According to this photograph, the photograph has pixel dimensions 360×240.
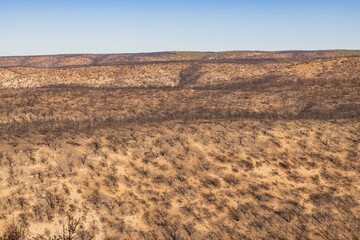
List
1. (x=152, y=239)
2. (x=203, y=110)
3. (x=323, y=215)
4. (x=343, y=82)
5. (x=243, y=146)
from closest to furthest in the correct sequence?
(x=152, y=239), (x=323, y=215), (x=243, y=146), (x=203, y=110), (x=343, y=82)

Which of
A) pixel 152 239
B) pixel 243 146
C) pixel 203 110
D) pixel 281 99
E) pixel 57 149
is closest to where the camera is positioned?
pixel 152 239

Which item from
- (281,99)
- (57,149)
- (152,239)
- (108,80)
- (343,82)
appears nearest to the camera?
(152,239)

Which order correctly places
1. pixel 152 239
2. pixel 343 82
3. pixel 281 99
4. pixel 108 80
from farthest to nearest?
pixel 108 80 < pixel 343 82 < pixel 281 99 < pixel 152 239

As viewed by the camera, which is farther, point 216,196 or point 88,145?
point 88,145

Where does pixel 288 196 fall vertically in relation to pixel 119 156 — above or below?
below

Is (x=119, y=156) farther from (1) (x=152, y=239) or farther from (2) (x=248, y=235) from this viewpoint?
(2) (x=248, y=235)

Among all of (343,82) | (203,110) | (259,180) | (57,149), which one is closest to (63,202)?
(57,149)

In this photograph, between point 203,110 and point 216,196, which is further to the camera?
point 203,110

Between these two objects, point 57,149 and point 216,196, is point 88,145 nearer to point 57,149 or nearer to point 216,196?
point 57,149

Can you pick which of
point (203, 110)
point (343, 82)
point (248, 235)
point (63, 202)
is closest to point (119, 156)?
point (63, 202)
